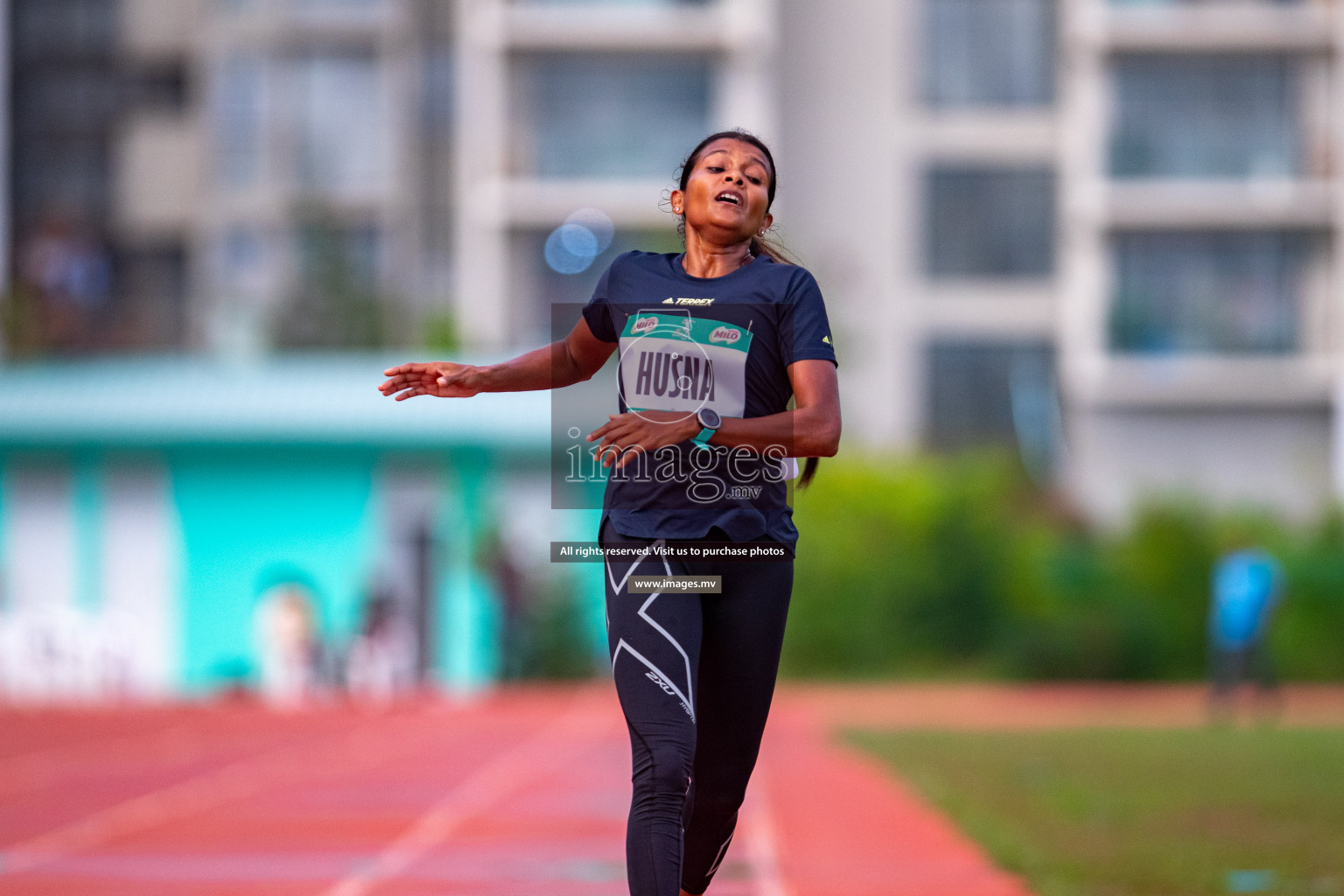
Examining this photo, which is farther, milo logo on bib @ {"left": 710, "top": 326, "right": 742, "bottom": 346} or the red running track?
the red running track

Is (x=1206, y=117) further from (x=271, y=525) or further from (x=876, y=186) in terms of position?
(x=271, y=525)

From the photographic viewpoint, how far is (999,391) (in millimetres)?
36125

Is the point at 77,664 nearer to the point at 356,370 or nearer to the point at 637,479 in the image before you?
the point at 356,370

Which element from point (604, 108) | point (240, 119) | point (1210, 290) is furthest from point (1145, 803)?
point (240, 119)

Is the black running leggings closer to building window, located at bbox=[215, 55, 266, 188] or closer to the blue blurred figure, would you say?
the blue blurred figure

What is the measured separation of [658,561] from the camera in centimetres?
396

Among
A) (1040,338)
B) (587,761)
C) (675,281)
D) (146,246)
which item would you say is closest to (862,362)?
(1040,338)

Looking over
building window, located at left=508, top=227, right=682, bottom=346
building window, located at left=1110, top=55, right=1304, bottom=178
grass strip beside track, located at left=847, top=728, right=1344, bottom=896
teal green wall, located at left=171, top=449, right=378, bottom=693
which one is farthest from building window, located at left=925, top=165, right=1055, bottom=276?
grass strip beside track, located at left=847, top=728, right=1344, bottom=896

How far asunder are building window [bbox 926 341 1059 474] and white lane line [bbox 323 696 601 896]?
62.5ft

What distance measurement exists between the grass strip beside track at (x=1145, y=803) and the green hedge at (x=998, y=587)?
818 cm

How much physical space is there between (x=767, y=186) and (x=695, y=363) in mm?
472

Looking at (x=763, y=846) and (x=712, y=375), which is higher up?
(x=712, y=375)

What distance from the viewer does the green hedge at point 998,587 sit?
23.8 metres

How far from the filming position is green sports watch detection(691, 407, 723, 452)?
3.77 metres
